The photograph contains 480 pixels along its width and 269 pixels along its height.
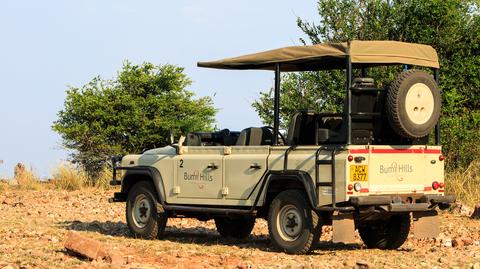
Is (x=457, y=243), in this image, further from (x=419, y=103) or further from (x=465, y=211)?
(x=465, y=211)

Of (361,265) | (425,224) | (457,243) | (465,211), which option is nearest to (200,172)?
(425,224)

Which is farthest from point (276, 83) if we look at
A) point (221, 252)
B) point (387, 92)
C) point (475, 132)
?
point (475, 132)

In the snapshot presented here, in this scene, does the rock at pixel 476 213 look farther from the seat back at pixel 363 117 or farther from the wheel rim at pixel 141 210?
the wheel rim at pixel 141 210

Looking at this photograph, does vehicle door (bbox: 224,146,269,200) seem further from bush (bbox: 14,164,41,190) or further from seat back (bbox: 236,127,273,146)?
bush (bbox: 14,164,41,190)

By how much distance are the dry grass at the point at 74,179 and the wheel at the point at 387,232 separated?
1358 centimetres

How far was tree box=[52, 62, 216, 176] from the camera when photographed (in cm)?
3031

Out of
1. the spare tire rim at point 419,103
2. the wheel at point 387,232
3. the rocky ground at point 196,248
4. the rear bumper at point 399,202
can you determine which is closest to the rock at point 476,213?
the rocky ground at point 196,248

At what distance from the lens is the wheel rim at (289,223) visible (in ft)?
38.8

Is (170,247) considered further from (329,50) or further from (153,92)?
(153,92)

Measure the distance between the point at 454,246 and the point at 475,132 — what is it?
9.45m

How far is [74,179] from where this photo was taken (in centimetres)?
2633

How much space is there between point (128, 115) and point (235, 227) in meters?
16.6

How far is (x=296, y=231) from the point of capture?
11.8 metres

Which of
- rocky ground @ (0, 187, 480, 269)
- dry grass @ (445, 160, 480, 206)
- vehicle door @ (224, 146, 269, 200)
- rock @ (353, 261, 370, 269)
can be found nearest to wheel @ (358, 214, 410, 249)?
rocky ground @ (0, 187, 480, 269)
